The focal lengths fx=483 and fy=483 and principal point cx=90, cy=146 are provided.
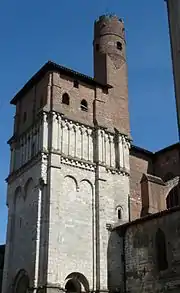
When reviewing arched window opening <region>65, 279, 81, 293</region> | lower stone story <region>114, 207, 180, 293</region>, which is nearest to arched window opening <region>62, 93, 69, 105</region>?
lower stone story <region>114, 207, 180, 293</region>

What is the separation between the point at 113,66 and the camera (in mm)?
31281

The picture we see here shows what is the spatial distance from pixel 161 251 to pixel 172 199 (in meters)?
6.91

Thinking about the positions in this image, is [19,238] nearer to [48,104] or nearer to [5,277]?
[5,277]

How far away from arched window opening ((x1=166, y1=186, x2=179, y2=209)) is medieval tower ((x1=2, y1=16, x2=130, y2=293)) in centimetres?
303

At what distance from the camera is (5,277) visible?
86.5ft

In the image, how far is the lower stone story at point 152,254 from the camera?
21.8 m

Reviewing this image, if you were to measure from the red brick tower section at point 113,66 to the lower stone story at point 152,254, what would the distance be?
286 inches

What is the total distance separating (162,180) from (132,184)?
85.5 inches

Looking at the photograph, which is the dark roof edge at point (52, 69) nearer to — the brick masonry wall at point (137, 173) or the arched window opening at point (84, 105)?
the arched window opening at point (84, 105)

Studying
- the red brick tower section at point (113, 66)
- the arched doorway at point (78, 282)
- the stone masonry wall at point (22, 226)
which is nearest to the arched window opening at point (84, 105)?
the red brick tower section at point (113, 66)

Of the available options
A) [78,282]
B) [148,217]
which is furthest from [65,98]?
[78,282]

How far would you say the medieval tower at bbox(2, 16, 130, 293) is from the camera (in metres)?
24.2

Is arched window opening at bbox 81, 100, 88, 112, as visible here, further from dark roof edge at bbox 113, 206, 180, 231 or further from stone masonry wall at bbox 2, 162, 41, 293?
dark roof edge at bbox 113, 206, 180, 231

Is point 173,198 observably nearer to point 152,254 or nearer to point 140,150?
point 140,150
